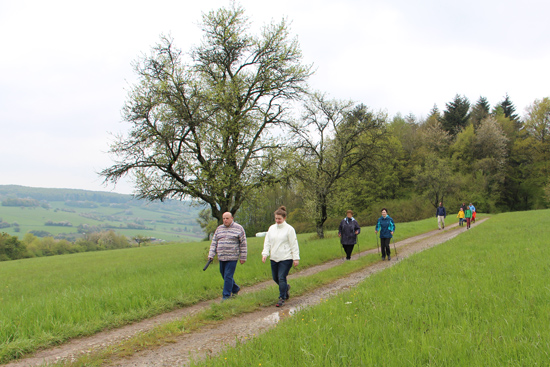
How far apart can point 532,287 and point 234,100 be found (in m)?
13.3

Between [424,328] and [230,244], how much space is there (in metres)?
5.50

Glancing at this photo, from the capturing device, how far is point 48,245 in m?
80.5

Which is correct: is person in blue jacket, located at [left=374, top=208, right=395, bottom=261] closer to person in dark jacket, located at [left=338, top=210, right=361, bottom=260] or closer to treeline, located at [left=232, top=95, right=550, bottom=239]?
person in dark jacket, located at [left=338, top=210, right=361, bottom=260]

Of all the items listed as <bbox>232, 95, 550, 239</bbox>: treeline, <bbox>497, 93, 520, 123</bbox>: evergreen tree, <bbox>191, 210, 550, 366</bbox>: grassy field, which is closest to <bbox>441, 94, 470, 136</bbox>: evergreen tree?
<bbox>232, 95, 550, 239</bbox>: treeline

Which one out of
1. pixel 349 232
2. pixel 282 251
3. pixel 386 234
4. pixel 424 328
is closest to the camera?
pixel 424 328

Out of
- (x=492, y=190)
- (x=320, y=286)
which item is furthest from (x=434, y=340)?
(x=492, y=190)

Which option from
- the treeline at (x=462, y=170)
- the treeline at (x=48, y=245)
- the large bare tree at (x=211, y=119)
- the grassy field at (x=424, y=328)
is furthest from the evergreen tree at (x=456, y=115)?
the treeline at (x=48, y=245)

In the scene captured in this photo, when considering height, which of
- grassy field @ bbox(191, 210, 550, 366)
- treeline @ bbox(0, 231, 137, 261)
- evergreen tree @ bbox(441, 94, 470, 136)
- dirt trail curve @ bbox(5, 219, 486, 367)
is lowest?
treeline @ bbox(0, 231, 137, 261)

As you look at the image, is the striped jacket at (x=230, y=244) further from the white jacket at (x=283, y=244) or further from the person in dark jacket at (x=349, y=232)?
the person in dark jacket at (x=349, y=232)

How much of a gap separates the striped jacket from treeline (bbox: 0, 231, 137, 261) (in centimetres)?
7630

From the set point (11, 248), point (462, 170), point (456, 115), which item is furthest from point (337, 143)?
point (11, 248)

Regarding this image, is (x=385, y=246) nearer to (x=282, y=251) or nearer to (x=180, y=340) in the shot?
(x=282, y=251)

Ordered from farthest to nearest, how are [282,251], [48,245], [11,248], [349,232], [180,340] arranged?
1. [48,245]
2. [11,248]
3. [349,232]
4. [282,251]
5. [180,340]

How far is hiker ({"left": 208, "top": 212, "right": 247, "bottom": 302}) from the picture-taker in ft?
28.2
